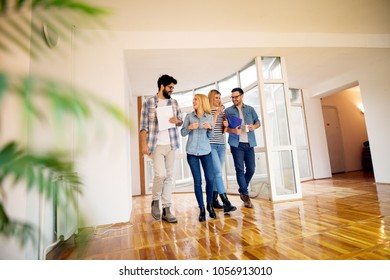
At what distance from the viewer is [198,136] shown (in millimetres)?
1866

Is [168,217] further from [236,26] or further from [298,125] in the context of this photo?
[298,125]

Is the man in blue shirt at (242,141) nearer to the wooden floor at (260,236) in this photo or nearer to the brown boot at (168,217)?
the wooden floor at (260,236)

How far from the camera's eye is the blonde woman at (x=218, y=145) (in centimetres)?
210

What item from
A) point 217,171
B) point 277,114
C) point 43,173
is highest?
point 277,114

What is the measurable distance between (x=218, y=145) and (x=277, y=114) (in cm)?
133

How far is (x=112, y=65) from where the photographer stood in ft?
7.49

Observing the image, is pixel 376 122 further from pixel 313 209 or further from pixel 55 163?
pixel 55 163

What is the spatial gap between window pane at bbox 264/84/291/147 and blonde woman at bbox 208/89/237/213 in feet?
3.29

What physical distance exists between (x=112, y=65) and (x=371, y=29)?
3.66 meters

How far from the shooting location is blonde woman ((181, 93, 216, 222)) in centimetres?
183

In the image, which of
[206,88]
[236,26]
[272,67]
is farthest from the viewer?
[206,88]

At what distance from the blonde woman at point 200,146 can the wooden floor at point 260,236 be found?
282 mm

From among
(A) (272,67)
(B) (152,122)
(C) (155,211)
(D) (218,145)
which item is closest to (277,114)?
(A) (272,67)
